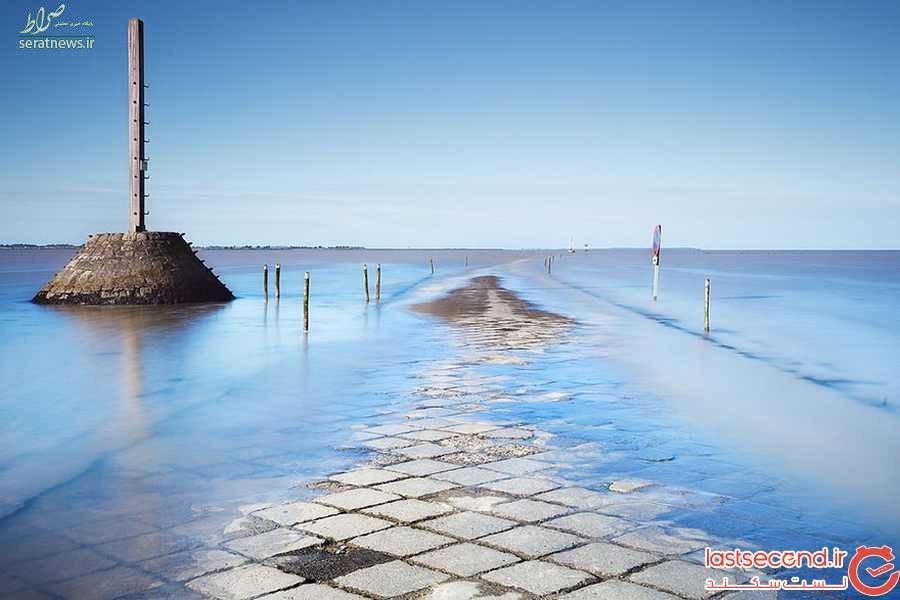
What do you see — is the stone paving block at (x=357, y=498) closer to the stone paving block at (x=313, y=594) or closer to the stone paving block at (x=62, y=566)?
the stone paving block at (x=313, y=594)

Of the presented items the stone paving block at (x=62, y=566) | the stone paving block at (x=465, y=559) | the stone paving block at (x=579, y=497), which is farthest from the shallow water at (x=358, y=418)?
the stone paving block at (x=465, y=559)

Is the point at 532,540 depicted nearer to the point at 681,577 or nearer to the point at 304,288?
the point at 681,577

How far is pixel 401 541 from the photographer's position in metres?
5.27

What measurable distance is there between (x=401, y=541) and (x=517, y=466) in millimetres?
2240

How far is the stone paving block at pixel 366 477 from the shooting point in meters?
6.76

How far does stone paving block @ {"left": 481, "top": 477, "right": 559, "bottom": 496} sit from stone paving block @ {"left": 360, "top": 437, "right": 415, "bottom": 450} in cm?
169

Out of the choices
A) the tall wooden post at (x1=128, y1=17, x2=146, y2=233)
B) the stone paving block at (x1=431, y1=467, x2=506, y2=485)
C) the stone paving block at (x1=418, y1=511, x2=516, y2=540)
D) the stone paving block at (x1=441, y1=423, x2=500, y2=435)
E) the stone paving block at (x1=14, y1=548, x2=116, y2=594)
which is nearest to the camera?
the stone paving block at (x1=14, y1=548, x2=116, y2=594)

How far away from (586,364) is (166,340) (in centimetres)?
1059

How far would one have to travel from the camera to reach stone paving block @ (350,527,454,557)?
202 inches

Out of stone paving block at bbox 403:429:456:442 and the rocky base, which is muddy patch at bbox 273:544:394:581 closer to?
stone paving block at bbox 403:429:456:442

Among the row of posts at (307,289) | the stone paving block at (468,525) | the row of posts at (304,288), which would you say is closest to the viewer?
the stone paving block at (468,525)

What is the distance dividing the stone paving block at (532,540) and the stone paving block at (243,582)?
137 cm

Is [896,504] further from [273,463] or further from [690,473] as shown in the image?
[273,463]

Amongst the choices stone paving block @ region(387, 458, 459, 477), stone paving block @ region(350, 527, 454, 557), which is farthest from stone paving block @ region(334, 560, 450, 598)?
stone paving block @ region(387, 458, 459, 477)
